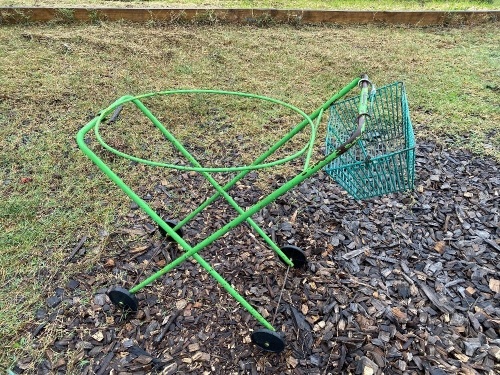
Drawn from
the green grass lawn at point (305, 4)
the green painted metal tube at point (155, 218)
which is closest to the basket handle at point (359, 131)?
the green painted metal tube at point (155, 218)

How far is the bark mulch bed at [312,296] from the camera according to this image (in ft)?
6.27

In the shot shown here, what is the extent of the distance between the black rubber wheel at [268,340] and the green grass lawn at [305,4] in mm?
5219

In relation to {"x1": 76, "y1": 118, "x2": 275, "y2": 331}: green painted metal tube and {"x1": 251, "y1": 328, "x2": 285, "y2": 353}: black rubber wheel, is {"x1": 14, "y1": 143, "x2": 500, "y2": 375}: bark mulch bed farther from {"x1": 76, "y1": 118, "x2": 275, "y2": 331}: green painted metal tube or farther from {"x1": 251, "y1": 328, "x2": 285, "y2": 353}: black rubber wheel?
{"x1": 76, "y1": 118, "x2": 275, "y2": 331}: green painted metal tube

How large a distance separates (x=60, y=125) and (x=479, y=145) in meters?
3.81

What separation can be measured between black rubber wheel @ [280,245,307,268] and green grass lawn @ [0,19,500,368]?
1.15m

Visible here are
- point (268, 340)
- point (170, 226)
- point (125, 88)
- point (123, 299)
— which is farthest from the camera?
point (125, 88)

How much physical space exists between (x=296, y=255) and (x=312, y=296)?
25 centimetres

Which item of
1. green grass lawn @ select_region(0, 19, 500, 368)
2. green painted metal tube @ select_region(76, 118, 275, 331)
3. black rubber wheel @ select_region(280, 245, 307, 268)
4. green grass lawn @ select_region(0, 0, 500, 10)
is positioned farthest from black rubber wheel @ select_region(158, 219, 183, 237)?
green grass lawn @ select_region(0, 0, 500, 10)

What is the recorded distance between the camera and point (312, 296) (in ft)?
7.14

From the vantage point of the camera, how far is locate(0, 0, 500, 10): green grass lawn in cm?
565

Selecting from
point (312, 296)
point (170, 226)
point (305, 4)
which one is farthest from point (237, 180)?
point (305, 4)

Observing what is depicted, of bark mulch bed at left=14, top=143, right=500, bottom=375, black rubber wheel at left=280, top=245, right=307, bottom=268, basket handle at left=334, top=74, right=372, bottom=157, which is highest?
basket handle at left=334, top=74, right=372, bottom=157

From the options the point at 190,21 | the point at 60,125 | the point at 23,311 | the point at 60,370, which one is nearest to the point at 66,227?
the point at 23,311

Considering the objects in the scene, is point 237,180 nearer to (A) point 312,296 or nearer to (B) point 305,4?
(A) point 312,296
